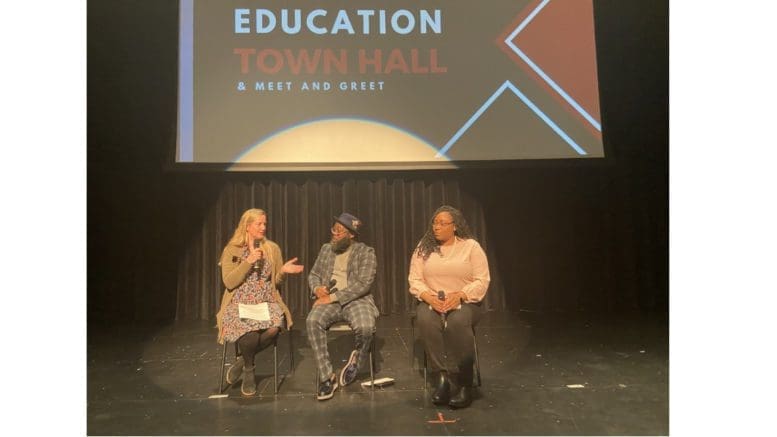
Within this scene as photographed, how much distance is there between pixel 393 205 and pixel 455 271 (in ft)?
7.00

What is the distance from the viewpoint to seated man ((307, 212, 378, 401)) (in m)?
2.96

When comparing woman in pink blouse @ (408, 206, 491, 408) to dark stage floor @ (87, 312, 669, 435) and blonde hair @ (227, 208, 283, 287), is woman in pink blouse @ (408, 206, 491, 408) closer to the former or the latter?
dark stage floor @ (87, 312, 669, 435)

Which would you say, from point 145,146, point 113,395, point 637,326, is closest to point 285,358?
point 113,395

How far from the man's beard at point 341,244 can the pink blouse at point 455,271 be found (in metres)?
0.46

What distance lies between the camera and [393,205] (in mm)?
5004

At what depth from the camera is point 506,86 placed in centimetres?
414

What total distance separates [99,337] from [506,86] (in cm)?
357

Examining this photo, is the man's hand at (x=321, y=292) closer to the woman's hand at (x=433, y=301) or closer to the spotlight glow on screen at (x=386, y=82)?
the woman's hand at (x=433, y=301)

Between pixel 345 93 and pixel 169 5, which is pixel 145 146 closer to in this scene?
pixel 169 5

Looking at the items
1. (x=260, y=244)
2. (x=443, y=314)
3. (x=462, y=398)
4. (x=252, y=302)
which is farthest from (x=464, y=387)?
(x=260, y=244)

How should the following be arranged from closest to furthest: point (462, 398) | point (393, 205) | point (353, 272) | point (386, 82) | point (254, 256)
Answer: point (462, 398), point (254, 256), point (353, 272), point (386, 82), point (393, 205)

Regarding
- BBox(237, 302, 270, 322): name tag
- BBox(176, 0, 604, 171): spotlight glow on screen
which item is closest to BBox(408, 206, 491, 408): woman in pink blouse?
BBox(237, 302, 270, 322): name tag

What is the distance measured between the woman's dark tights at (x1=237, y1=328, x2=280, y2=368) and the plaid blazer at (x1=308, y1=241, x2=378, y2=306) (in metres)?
0.34

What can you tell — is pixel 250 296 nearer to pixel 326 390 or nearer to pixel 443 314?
pixel 326 390
